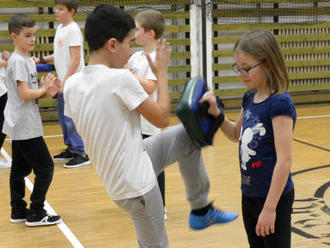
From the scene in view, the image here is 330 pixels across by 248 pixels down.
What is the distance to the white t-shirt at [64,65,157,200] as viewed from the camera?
2121mm

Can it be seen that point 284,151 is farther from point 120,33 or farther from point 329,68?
point 329,68

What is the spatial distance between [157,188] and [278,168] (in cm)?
50

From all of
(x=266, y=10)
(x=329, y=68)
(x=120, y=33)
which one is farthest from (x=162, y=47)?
(x=329, y=68)

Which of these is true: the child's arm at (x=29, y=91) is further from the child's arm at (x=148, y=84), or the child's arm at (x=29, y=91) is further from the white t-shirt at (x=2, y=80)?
the white t-shirt at (x=2, y=80)

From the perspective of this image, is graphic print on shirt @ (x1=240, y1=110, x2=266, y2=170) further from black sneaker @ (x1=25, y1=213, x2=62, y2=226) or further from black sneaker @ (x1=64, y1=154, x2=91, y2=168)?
black sneaker @ (x1=64, y1=154, x2=91, y2=168)

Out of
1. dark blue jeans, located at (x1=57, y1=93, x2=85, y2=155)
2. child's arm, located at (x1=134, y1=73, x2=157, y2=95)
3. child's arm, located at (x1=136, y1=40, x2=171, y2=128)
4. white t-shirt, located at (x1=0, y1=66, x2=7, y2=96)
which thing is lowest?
dark blue jeans, located at (x1=57, y1=93, x2=85, y2=155)

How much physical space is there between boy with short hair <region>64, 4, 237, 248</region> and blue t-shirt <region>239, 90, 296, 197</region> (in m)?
0.24

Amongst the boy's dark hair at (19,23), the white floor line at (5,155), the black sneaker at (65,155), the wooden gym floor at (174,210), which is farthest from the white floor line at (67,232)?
the white floor line at (5,155)

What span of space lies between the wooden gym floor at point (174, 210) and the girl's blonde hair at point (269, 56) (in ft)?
5.57

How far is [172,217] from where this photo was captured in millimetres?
4371

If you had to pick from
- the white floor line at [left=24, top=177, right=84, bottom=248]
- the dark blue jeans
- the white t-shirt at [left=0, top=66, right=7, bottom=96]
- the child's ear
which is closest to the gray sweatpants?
the child's ear

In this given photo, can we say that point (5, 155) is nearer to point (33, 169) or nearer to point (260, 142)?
point (33, 169)

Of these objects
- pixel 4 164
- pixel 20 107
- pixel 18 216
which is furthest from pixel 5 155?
pixel 20 107

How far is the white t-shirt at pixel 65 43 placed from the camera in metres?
5.99
